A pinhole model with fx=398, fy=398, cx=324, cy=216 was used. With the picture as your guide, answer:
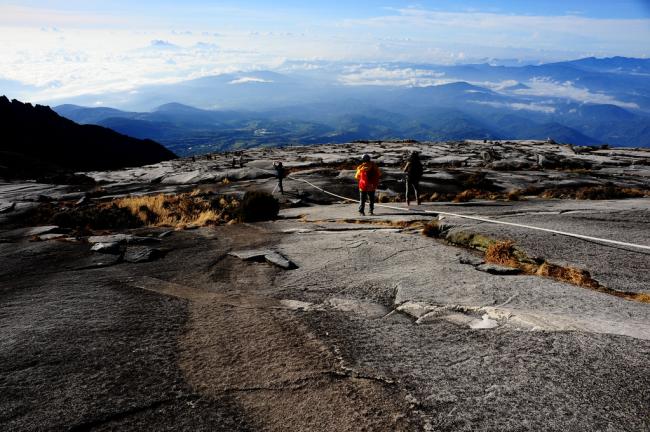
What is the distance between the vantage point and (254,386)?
4773 millimetres

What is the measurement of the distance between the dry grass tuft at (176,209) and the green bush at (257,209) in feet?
4.57

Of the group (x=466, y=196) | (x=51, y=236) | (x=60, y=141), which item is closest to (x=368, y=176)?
(x=466, y=196)

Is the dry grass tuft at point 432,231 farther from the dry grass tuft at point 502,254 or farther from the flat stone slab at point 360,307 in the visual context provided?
the flat stone slab at point 360,307

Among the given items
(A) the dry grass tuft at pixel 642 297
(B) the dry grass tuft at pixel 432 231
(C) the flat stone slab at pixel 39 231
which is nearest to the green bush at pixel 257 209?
(C) the flat stone slab at pixel 39 231

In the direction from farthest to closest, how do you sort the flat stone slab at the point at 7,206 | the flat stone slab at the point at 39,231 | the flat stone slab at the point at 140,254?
the flat stone slab at the point at 7,206
the flat stone slab at the point at 39,231
the flat stone slab at the point at 140,254

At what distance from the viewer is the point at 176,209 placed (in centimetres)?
2386

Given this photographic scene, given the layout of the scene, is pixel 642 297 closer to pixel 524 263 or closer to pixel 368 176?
pixel 524 263

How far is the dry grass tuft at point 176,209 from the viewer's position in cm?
2130

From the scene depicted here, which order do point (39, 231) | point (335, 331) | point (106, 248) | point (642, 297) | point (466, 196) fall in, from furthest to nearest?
1. point (466, 196)
2. point (39, 231)
3. point (106, 248)
4. point (642, 297)
5. point (335, 331)

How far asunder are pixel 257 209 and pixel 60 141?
106827 millimetres

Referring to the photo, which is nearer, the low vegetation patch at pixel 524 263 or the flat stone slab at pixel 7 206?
the low vegetation patch at pixel 524 263

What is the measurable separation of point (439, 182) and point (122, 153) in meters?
112

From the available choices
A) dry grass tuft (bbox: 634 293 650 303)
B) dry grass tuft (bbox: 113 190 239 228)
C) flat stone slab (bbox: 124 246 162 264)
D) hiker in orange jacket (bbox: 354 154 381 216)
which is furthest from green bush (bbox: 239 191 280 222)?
dry grass tuft (bbox: 634 293 650 303)

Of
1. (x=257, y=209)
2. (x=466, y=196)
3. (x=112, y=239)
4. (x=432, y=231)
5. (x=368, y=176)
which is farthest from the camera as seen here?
(x=466, y=196)
